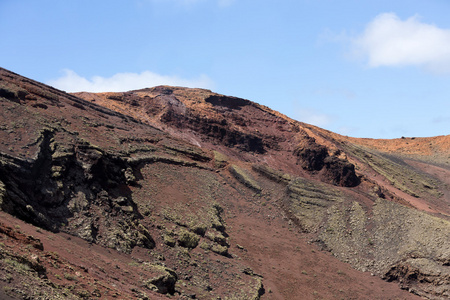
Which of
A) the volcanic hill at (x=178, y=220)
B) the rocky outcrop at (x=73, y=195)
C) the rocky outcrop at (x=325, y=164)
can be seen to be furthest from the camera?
the rocky outcrop at (x=325, y=164)

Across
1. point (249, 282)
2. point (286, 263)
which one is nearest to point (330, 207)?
point (286, 263)

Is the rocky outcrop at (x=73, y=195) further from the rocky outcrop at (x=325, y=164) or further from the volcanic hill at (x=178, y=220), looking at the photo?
the rocky outcrop at (x=325, y=164)

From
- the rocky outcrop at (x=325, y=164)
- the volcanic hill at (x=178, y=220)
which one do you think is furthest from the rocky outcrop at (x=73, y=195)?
the rocky outcrop at (x=325, y=164)

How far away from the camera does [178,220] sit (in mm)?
30719

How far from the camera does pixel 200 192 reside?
36.9 meters

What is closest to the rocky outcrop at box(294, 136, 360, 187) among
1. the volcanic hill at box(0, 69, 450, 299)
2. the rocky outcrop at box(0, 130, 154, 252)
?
the volcanic hill at box(0, 69, 450, 299)

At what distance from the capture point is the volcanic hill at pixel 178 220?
1995 centimetres

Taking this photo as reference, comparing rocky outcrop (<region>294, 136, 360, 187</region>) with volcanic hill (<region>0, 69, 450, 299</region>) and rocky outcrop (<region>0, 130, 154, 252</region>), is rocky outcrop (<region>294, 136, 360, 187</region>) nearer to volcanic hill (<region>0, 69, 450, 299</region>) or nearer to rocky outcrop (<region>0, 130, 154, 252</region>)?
volcanic hill (<region>0, 69, 450, 299</region>)

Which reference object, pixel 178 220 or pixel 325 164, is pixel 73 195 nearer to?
pixel 178 220

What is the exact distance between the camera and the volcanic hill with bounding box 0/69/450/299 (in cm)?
1995

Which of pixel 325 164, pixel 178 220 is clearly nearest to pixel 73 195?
pixel 178 220

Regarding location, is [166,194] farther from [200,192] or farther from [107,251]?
[107,251]

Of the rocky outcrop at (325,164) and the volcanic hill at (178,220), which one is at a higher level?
the rocky outcrop at (325,164)

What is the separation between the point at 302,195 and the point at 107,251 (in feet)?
71.2
